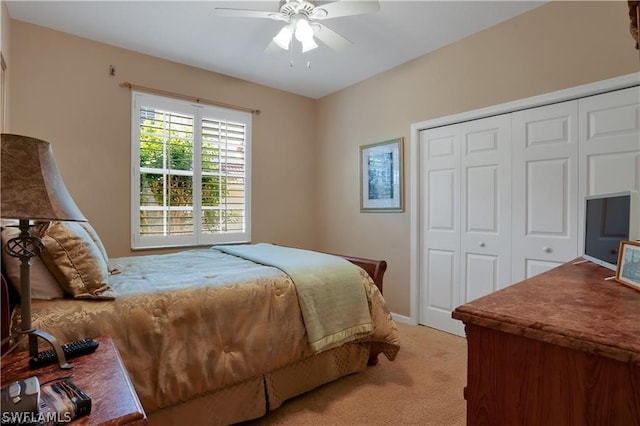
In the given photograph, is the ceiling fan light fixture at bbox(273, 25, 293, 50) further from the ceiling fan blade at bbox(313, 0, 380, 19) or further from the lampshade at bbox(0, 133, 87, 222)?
the lampshade at bbox(0, 133, 87, 222)

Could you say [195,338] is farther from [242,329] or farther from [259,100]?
[259,100]

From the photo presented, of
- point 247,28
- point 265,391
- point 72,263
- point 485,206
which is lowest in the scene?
point 265,391

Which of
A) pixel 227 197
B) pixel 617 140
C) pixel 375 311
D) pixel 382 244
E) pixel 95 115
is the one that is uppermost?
pixel 95 115

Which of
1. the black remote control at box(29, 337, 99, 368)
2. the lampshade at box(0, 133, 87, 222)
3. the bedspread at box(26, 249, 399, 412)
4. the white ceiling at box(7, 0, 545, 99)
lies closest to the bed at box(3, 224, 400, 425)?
the bedspread at box(26, 249, 399, 412)

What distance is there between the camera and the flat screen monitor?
1.39 m

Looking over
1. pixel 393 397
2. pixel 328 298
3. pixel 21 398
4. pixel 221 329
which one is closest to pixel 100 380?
pixel 21 398

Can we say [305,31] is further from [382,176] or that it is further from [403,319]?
[403,319]

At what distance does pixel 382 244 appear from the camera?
11.9 ft

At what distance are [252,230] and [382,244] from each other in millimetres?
1539

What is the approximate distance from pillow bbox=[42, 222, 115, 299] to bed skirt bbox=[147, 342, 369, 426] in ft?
2.00

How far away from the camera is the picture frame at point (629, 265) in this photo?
3.58 feet

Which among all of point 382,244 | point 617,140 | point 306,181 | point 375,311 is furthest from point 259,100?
point 617,140

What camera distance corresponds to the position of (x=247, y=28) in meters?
2.73

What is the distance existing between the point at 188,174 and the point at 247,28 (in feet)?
5.06
